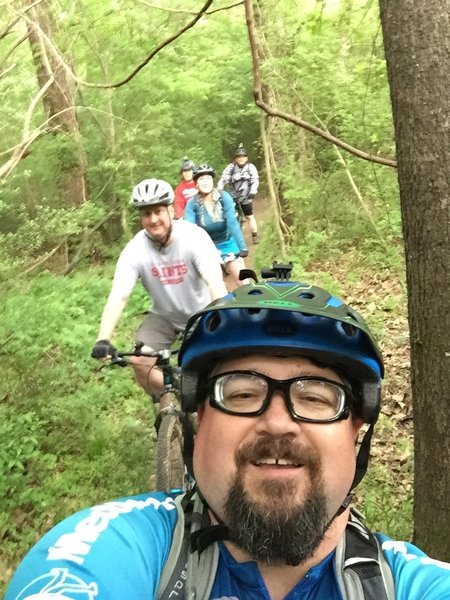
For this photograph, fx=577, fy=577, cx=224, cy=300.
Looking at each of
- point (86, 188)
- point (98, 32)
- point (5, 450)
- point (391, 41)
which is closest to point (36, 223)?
point (86, 188)

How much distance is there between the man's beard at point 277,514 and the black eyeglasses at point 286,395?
0.13 meters

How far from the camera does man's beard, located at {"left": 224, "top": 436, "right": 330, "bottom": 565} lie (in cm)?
169

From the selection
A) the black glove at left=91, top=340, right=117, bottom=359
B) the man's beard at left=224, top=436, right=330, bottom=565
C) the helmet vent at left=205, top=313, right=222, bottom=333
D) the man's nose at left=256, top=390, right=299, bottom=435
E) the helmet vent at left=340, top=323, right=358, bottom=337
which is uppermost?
the helmet vent at left=205, top=313, right=222, bottom=333

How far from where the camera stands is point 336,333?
2.00 meters

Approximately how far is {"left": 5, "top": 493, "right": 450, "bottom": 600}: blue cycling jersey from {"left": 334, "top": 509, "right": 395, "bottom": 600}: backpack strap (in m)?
0.03

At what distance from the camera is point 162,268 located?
496 cm

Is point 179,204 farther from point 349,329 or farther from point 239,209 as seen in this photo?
point 349,329

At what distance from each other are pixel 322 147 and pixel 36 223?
21.9 ft

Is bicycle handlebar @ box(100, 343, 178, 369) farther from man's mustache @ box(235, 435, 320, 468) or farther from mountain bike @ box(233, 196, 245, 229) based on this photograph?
mountain bike @ box(233, 196, 245, 229)

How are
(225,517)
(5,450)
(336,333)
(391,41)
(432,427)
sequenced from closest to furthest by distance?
(225,517), (336,333), (391,41), (432,427), (5,450)

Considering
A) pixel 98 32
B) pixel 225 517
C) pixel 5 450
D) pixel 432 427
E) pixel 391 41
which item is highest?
pixel 98 32

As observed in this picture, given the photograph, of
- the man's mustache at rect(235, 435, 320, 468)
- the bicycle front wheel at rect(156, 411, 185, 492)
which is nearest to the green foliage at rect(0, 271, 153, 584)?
the bicycle front wheel at rect(156, 411, 185, 492)

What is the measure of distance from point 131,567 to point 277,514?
44 centimetres

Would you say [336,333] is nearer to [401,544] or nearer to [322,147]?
[401,544]
